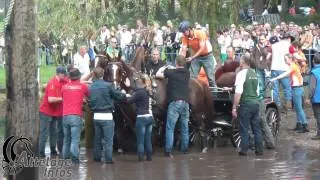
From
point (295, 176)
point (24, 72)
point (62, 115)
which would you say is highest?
point (24, 72)

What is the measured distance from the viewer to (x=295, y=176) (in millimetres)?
13242

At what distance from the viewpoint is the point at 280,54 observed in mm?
19750

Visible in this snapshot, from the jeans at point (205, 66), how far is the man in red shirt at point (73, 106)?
3.74m

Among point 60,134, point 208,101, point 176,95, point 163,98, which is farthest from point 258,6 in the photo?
point 60,134

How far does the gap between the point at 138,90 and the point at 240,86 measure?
204cm

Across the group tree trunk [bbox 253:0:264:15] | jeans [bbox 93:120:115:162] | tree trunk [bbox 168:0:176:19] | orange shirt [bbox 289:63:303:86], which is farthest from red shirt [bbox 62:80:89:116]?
tree trunk [bbox 253:0:264:15]

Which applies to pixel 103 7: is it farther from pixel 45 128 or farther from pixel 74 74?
pixel 74 74

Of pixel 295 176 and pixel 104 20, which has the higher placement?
pixel 104 20

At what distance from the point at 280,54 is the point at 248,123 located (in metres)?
4.68

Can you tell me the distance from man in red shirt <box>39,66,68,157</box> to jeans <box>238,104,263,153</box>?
350cm

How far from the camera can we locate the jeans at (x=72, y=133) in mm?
14336

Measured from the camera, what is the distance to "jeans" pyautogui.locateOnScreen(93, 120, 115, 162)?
14281mm

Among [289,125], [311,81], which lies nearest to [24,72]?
[311,81]

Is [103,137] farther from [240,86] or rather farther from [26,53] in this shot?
[26,53]
